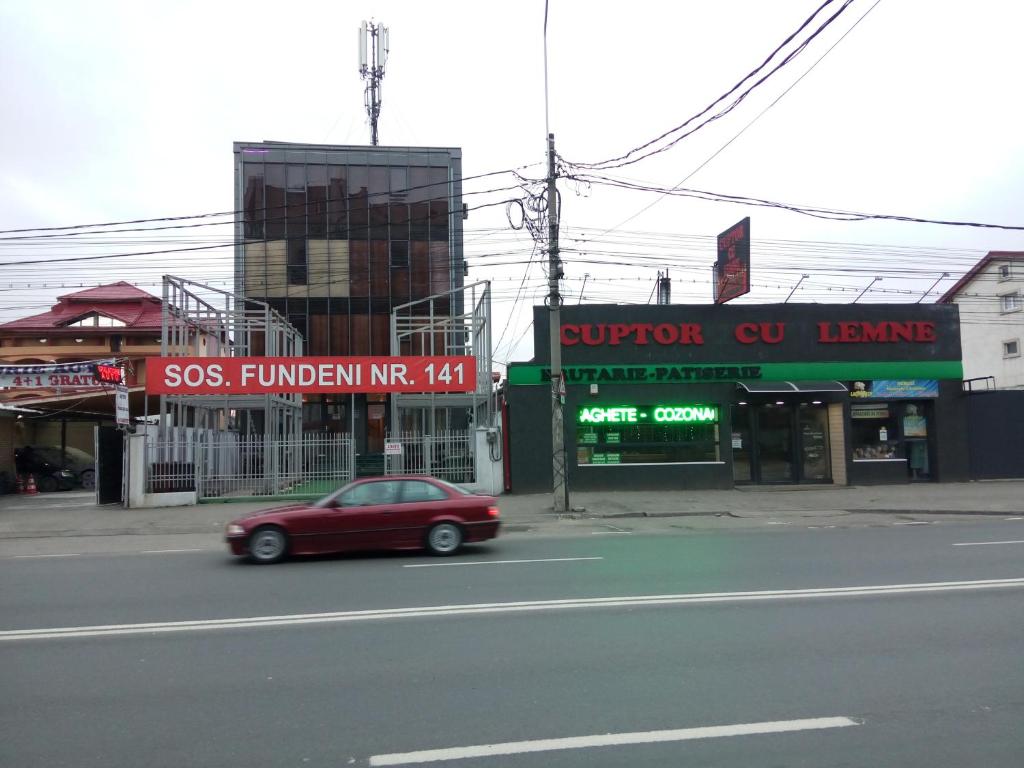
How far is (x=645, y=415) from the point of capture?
70.2 ft

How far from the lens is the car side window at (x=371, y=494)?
11445mm

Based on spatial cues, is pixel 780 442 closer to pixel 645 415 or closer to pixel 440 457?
pixel 645 415

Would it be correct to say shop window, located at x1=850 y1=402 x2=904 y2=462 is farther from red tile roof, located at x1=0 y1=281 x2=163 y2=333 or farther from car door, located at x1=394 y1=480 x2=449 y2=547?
red tile roof, located at x1=0 y1=281 x2=163 y2=333

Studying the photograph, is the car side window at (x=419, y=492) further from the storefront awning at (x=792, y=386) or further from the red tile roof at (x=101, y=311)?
the red tile roof at (x=101, y=311)

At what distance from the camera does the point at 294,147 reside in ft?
106

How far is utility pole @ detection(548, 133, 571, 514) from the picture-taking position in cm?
1723

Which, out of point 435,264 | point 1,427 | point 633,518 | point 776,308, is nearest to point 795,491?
point 776,308

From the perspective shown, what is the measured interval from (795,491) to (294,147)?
23509 mm

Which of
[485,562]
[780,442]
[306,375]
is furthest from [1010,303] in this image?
[485,562]

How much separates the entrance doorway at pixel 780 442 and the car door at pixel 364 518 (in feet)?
43.5

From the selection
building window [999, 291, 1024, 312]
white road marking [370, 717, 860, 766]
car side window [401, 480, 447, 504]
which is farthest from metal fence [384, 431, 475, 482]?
building window [999, 291, 1024, 312]

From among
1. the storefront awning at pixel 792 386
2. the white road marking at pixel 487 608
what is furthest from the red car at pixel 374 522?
the storefront awning at pixel 792 386

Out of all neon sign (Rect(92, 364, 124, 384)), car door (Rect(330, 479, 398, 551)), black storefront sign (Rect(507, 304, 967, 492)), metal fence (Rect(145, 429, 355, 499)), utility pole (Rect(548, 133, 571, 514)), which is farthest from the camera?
neon sign (Rect(92, 364, 124, 384))

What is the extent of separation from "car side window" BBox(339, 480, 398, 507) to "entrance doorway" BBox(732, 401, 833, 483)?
1310 cm
